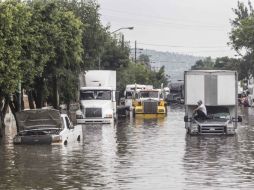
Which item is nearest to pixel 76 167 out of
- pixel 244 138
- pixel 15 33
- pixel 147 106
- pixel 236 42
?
pixel 15 33

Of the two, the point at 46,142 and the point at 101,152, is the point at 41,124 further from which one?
the point at 101,152

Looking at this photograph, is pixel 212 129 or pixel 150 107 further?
pixel 150 107

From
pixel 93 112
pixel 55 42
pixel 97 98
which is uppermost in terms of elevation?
pixel 55 42

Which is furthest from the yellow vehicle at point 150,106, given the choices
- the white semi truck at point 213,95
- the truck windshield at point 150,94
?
the white semi truck at point 213,95

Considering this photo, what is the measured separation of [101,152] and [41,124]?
4293 mm

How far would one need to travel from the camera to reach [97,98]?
51.3m

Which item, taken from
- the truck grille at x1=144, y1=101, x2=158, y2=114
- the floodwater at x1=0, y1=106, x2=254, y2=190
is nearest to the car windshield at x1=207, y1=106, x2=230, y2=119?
the floodwater at x1=0, y1=106, x2=254, y2=190

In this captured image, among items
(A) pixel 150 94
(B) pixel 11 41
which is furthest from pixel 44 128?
(A) pixel 150 94

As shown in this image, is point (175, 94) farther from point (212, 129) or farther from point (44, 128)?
point (44, 128)

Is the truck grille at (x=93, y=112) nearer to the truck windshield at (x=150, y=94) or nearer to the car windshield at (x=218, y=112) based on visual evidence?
the car windshield at (x=218, y=112)

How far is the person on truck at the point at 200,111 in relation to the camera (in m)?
36.0

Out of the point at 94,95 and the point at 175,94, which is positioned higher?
the point at 175,94

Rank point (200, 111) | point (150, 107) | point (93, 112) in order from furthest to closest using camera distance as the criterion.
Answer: point (150, 107) < point (93, 112) < point (200, 111)

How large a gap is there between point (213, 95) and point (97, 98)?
49.6 feet
